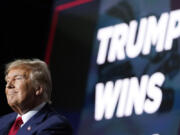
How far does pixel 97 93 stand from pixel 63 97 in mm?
417

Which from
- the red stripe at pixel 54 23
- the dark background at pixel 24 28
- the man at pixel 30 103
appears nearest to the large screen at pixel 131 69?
the red stripe at pixel 54 23

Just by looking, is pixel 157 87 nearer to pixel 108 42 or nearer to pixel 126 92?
pixel 126 92

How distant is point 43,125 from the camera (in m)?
2.62

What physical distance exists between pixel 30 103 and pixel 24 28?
6.48 ft

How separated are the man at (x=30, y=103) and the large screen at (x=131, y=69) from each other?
87 cm

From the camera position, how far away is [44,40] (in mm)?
4633

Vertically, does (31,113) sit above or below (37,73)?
below

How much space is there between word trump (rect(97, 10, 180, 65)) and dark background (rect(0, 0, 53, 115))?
2.42 ft

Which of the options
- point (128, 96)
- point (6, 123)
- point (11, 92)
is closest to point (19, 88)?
point (11, 92)

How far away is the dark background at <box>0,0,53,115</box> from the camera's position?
4.62 metres

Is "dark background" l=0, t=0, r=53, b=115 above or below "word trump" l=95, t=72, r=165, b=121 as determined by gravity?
above

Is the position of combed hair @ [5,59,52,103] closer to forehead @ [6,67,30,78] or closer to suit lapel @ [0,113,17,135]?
forehead @ [6,67,30,78]

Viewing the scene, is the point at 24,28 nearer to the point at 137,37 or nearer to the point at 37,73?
the point at 137,37

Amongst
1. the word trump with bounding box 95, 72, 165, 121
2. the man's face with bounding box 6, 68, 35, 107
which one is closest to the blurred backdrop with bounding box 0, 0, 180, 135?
the word trump with bounding box 95, 72, 165, 121
